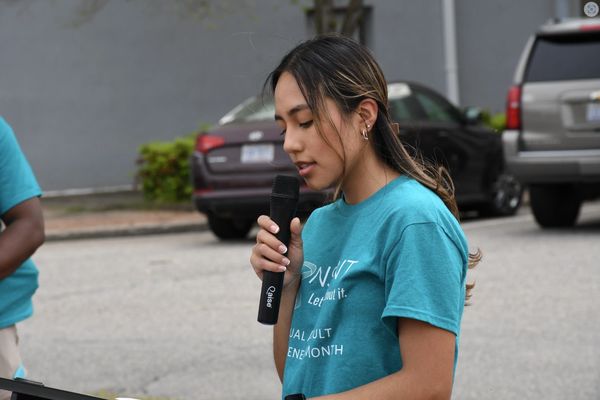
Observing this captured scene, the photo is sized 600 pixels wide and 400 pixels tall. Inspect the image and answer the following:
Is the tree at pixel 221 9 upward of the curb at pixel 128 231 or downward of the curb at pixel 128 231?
upward

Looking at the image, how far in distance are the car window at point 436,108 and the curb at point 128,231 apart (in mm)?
2953

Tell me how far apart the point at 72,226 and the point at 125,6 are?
199 inches

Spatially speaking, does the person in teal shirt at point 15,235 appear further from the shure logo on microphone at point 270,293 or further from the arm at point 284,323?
the shure logo on microphone at point 270,293

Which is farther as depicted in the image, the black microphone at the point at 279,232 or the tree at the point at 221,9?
the tree at the point at 221,9

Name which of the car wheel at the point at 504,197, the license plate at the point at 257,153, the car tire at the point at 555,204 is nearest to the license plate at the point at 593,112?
the car tire at the point at 555,204

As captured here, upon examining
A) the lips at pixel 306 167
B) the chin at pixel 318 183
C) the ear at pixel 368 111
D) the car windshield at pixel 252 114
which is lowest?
the car windshield at pixel 252 114

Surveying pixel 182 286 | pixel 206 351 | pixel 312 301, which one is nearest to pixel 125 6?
pixel 182 286

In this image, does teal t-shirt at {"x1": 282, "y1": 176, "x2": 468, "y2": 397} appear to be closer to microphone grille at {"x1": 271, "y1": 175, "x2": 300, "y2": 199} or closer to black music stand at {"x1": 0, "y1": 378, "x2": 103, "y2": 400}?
microphone grille at {"x1": 271, "y1": 175, "x2": 300, "y2": 199}

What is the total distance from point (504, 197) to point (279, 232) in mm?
12192

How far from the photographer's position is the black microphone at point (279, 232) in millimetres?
2191

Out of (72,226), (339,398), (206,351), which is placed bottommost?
(72,226)

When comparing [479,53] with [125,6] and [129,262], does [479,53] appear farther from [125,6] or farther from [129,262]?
[129,262]

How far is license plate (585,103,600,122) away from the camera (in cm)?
1125

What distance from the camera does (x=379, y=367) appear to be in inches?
83.9
